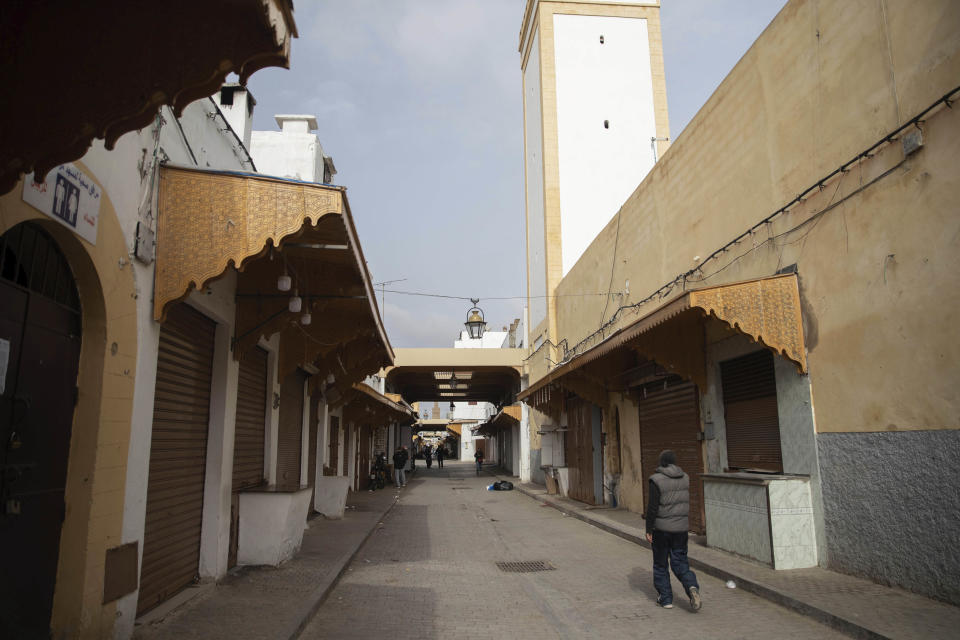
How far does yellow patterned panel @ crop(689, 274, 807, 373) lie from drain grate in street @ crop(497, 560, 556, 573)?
4.19m

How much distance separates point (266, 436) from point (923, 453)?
8384 millimetres

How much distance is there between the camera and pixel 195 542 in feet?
23.9

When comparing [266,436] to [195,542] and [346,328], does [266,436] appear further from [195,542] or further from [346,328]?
[195,542]

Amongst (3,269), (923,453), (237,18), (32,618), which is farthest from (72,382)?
(923,453)

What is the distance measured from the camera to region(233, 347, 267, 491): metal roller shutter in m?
8.58

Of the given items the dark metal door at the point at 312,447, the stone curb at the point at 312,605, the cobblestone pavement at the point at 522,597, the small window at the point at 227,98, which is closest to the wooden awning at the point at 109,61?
the stone curb at the point at 312,605

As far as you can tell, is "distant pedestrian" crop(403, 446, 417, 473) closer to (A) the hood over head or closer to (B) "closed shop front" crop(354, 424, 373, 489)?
(B) "closed shop front" crop(354, 424, 373, 489)

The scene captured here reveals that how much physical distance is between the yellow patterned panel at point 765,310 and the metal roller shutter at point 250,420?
589 centimetres

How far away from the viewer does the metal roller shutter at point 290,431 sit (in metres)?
11.2

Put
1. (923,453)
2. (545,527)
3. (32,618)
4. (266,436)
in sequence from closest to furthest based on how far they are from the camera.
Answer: (32,618) → (923,453) → (266,436) → (545,527)

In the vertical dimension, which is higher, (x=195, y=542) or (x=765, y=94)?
(x=765, y=94)

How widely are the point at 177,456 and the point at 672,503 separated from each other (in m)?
5.08

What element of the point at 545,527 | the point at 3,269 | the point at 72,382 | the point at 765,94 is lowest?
the point at 545,527

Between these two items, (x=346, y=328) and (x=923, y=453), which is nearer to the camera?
(x=923, y=453)
